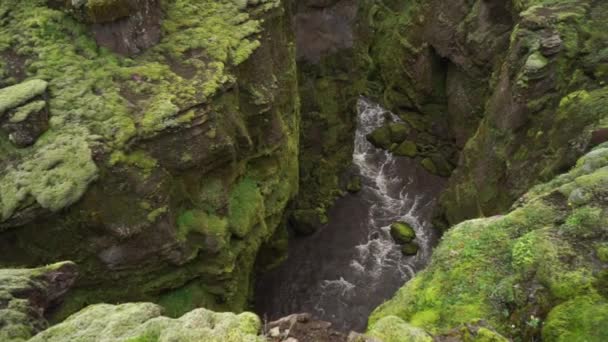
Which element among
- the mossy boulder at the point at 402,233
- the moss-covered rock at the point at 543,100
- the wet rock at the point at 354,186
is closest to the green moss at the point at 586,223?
the moss-covered rock at the point at 543,100

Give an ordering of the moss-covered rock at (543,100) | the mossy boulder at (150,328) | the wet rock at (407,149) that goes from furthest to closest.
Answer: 1. the wet rock at (407,149)
2. the moss-covered rock at (543,100)
3. the mossy boulder at (150,328)

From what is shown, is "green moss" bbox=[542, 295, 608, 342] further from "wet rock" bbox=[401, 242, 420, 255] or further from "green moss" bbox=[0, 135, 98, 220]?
"wet rock" bbox=[401, 242, 420, 255]

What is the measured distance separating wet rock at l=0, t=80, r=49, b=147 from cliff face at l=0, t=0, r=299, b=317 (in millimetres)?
47

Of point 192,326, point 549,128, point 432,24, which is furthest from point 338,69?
point 192,326

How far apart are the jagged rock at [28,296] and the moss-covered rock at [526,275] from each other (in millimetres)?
7782

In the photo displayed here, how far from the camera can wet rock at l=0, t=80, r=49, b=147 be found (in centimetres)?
1717

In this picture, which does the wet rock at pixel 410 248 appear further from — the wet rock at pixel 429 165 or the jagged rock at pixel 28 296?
the jagged rock at pixel 28 296

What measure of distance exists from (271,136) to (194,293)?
936 cm

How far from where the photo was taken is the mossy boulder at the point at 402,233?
32.8m

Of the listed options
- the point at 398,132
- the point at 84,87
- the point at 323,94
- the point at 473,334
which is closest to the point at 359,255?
the point at 323,94

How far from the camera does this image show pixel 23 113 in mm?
17141

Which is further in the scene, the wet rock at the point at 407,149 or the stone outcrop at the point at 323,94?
the wet rock at the point at 407,149

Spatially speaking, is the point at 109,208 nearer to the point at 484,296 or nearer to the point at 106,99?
the point at 106,99

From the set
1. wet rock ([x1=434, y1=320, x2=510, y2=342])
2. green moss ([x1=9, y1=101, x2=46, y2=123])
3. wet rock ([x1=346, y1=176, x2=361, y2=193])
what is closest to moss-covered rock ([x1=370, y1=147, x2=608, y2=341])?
wet rock ([x1=434, y1=320, x2=510, y2=342])
